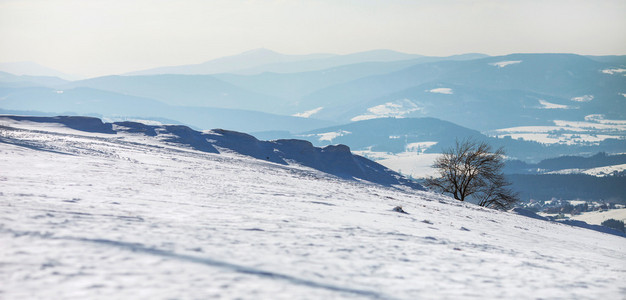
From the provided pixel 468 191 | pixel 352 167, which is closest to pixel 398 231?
pixel 468 191

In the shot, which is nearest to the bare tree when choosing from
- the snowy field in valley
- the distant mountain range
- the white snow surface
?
the distant mountain range

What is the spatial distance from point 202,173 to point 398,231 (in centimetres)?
1265

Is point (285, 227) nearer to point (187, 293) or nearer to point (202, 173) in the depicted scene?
point (187, 293)

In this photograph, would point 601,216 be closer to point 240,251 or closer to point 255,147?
point 255,147

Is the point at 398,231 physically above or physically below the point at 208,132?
below

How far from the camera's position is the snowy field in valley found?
716 centimetres

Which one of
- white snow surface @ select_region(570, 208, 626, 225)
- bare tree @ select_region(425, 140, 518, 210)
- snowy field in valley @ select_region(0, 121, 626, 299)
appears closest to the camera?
snowy field in valley @ select_region(0, 121, 626, 299)

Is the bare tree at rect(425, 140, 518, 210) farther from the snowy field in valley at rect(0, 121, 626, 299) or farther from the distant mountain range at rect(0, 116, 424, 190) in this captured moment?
the snowy field in valley at rect(0, 121, 626, 299)

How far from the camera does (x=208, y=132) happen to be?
177ft

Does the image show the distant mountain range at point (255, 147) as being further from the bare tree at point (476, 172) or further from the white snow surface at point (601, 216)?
the white snow surface at point (601, 216)

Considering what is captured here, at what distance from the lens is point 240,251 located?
916cm

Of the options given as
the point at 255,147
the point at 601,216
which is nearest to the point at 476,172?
the point at 255,147

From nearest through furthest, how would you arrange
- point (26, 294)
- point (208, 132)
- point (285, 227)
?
point (26, 294) → point (285, 227) → point (208, 132)

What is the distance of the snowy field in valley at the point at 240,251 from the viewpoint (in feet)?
23.5
